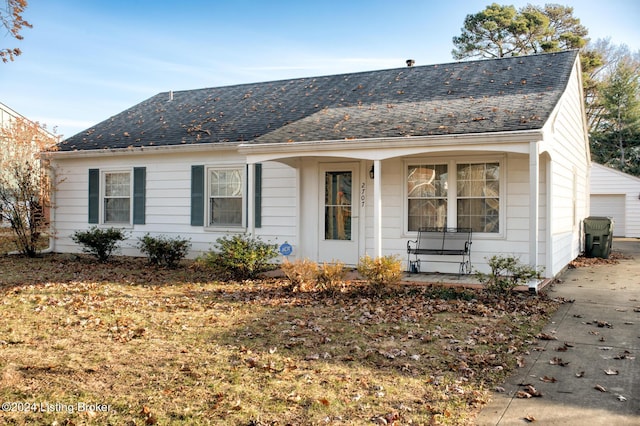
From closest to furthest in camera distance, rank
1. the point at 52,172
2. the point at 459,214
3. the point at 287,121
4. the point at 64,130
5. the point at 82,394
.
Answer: the point at 82,394 → the point at 459,214 → the point at 287,121 → the point at 52,172 → the point at 64,130

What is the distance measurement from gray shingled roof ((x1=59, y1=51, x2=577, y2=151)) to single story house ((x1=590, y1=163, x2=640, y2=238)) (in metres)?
13.1

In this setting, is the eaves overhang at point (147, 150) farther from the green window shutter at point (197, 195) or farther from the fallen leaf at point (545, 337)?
the fallen leaf at point (545, 337)

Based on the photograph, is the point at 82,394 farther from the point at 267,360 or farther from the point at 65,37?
the point at 65,37

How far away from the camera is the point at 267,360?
196 inches

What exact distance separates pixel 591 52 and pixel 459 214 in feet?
79.2

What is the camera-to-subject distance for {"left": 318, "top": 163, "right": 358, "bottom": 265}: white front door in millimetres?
11234

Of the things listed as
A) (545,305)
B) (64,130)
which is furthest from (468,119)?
(64,130)

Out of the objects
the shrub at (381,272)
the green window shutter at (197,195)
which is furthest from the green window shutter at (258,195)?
the shrub at (381,272)

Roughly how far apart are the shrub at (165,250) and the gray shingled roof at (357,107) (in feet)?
8.06

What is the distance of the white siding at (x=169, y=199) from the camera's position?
11.9 m

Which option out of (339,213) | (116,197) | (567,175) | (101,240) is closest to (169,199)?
(116,197)

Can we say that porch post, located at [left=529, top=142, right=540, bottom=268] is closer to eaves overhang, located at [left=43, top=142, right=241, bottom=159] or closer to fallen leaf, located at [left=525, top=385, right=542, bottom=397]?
fallen leaf, located at [left=525, top=385, right=542, bottom=397]

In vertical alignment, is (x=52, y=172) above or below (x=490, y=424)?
above

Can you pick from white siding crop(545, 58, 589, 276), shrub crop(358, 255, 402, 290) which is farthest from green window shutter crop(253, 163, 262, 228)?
white siding crop(545, 58, 589, 276)
